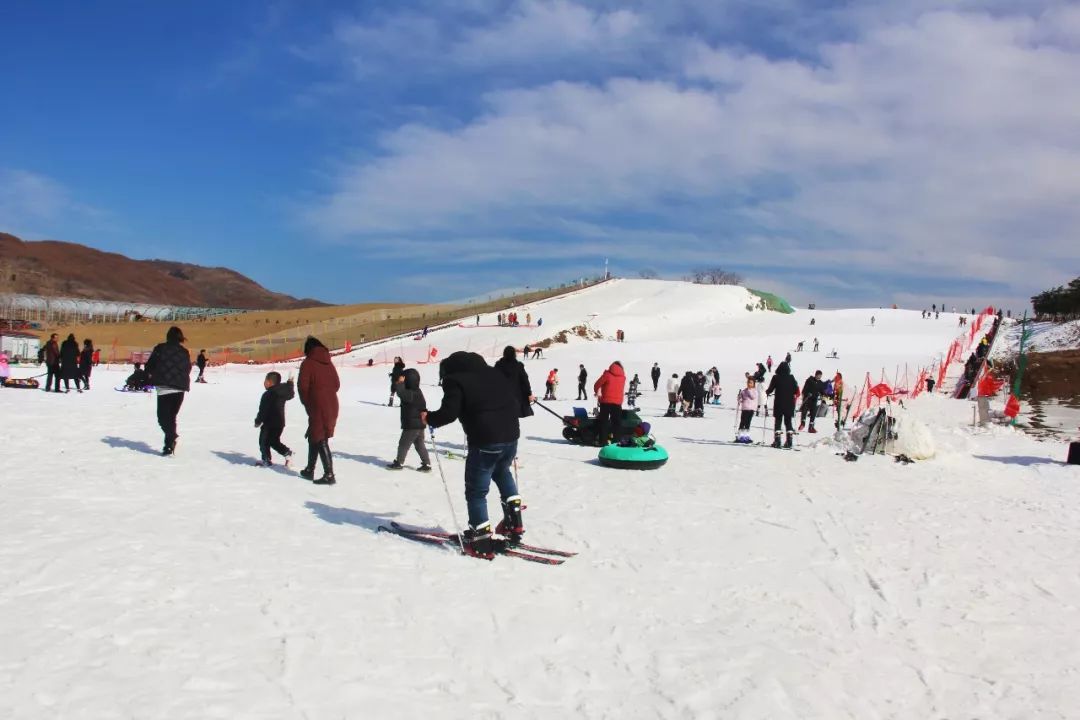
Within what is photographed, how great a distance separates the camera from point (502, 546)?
7.16m

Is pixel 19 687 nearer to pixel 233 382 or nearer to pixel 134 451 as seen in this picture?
pixel 134 451

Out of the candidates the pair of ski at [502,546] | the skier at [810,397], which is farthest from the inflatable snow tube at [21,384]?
the skier at [810,397]

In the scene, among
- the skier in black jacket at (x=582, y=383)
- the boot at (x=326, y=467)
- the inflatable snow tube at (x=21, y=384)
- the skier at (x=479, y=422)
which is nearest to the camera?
the skier at (x=479, y=422)

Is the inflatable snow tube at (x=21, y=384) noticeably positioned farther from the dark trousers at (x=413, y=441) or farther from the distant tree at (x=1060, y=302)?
the distant tree at (x=1060, y=302)

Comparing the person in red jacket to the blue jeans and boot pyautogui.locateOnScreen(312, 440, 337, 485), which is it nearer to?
boot pyautogui.locateOnScreen(312, 440, 337, 485)

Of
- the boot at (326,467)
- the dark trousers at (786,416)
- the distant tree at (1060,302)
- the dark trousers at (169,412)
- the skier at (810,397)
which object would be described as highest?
the distant tree at (1060,302)

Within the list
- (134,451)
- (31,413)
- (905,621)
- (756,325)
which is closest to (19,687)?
(905,621)

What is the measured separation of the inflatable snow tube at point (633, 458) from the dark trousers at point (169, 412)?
20.8ft

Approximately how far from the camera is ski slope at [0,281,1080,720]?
14.6 feet

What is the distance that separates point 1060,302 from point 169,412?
6906 cm

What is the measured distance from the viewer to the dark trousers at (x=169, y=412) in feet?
35.2

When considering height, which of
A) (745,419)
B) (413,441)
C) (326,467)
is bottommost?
(326,467)

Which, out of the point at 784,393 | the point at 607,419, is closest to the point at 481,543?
the point at 607,419

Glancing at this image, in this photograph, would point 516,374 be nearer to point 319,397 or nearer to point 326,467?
point 319,397
